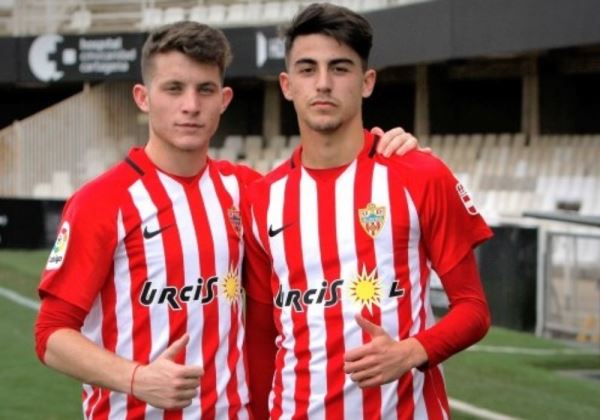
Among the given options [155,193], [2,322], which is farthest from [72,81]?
[155,193]

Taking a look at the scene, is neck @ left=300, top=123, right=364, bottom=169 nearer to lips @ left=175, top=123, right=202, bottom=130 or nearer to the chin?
the chin

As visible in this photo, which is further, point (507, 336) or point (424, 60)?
point (424, 60)

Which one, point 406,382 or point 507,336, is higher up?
point 406,382

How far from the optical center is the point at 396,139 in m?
4.16

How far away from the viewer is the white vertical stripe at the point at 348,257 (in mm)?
3973

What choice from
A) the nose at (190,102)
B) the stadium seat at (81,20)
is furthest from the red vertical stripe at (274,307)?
the stadium seat at (81,20)

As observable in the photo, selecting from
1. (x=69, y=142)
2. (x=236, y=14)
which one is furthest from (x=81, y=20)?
(x=236, y=14)

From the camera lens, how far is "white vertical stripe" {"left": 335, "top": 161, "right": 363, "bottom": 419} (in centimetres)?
397

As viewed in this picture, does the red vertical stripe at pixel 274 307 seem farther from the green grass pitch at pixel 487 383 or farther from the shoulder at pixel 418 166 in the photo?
the green grass pitch at pixel 487 383

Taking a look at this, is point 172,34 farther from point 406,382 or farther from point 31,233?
point 31,233

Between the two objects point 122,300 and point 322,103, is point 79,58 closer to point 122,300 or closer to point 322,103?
point 122,300

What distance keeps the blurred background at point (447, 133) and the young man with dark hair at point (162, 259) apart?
15.8ft

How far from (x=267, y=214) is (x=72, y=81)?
26439mm

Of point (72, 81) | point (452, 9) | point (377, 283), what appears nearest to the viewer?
point (377, 283)
